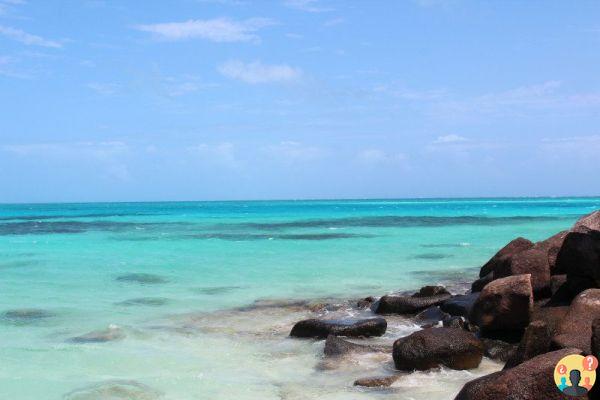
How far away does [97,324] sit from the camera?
1021 centimetres

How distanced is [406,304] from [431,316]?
0.67 meters

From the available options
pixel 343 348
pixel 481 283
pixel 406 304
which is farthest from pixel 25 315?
pixel 481 283

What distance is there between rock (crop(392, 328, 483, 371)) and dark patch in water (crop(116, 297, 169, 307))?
20.0 ft

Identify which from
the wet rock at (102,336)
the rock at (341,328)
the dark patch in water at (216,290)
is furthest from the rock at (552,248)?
the dark patch in water at (216,290)

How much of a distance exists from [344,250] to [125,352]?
48.7ft

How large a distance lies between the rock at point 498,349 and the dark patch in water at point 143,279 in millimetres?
9207

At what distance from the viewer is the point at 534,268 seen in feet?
30.3

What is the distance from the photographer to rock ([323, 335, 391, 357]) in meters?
7.73

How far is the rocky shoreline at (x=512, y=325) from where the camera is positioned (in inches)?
188

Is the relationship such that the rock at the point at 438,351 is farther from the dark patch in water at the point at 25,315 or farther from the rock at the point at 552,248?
the dark patch in water at the point at 25,315

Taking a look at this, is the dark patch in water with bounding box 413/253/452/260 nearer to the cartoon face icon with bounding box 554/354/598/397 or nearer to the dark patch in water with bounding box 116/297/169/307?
the dark patch in water with bounding box 116/297/169/307

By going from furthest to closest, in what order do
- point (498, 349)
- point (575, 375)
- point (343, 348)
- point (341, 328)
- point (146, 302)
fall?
point (146, 302)
point (341, 328)
point (343, 348)
point (498, 349)
point (575, 375)

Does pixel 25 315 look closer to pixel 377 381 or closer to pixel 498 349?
pixel 377 381

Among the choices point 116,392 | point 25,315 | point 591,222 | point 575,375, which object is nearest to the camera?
point 575,375
